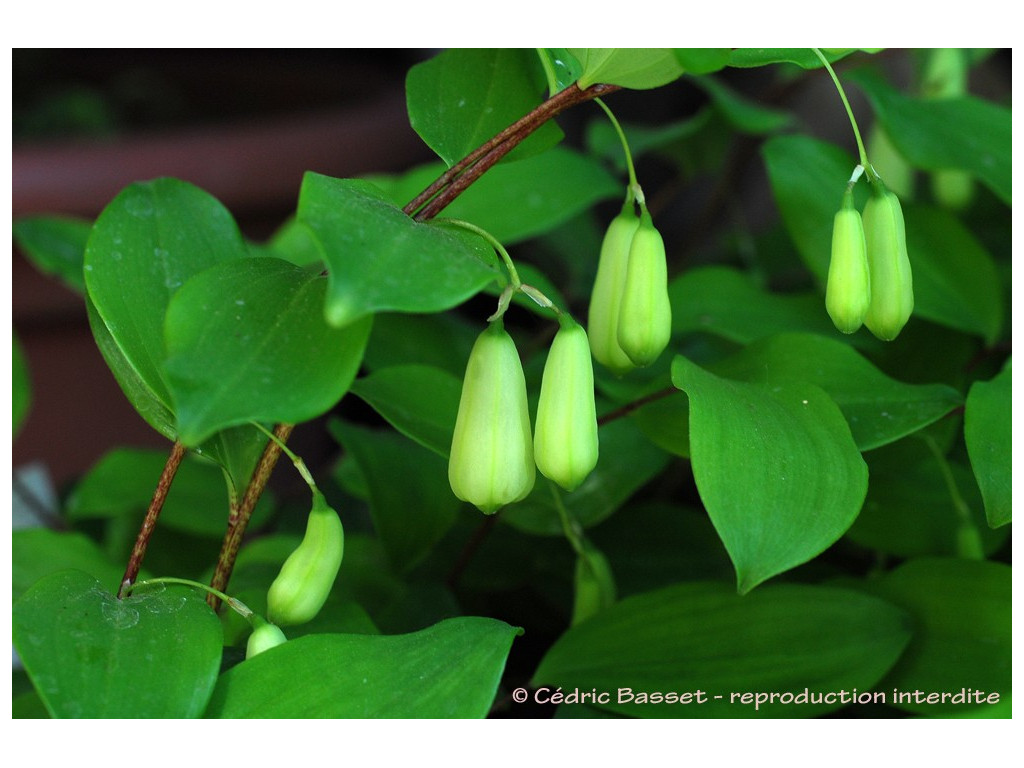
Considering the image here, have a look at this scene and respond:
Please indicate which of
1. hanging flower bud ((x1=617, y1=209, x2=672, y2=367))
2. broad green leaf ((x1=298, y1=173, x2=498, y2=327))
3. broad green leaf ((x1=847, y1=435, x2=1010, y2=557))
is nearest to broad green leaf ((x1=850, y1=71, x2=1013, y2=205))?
broad green leaf ((x1=847, y1=435, x2=1010, y2=557))

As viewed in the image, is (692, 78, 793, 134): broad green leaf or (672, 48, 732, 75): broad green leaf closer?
(672, 48, 732, 75): broad green leaf

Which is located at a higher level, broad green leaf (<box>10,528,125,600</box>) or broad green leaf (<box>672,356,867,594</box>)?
broad green leaf (<box>672,356,867,594</box>)

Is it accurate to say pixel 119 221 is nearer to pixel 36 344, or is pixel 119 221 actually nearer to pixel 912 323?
pixel 912 323

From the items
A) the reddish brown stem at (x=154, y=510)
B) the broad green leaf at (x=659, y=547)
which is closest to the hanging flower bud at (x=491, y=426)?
the reddish brown stem at (x=154, y=510)

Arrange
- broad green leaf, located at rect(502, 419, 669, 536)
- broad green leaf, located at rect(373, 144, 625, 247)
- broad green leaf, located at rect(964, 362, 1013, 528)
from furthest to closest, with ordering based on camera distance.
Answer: broad green leaf, located at rect(373, 144, 625, 247)
broad green leaf, located at rect(502, 419, 669, 536)
broad green leaf, located at rect(964, 362, 1013, 528)

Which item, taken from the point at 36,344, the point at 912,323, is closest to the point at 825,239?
the point at 912,323

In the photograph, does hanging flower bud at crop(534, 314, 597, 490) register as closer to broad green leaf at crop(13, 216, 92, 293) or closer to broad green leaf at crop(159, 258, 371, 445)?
broad green leaf at crop(159, 258, 371, 445)

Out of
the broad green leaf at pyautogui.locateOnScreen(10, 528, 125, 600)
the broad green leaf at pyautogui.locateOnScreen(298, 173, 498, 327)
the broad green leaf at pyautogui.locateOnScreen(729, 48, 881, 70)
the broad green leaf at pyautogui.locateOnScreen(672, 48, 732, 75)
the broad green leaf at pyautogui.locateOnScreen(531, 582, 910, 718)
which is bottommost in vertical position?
the broad green leaf at pyautogui.locateOnScreen(531, 582, 910, 718)

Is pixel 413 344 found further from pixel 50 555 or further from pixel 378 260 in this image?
pixel 378 260
